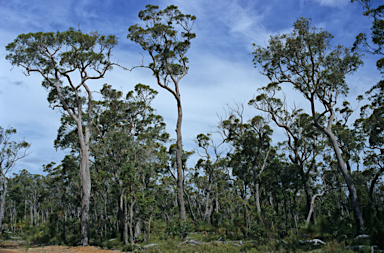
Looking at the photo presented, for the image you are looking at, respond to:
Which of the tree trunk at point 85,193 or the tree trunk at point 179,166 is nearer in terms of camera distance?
the tree trunk at point 179,166

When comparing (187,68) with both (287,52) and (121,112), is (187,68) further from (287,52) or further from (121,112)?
(121,112)

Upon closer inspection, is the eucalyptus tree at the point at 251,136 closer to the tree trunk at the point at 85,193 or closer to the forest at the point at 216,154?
the forest at the point at 216,154

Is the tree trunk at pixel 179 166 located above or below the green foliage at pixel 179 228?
above

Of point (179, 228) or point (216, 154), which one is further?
point (216, 154)

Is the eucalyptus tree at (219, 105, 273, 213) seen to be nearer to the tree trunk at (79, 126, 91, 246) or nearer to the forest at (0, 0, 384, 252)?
the forest at (0, 0, 384, 252)

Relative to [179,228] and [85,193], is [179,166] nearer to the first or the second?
[179,228]

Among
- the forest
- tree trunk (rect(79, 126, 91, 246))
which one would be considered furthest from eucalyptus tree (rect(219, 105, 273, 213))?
A: tree trunk (rect(79, 126, 91, 246))

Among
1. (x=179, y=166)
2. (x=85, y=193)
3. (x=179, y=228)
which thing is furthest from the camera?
(x=85, y=193)

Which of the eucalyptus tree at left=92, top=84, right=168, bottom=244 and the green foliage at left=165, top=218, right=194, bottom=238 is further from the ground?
the eucalyptus tree at left=92, top=84, right=168, bottom=244

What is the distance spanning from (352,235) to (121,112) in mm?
18784

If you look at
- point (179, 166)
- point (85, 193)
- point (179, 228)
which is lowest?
point (179, 228)

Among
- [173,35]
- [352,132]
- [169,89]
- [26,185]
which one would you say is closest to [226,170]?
[352,132]

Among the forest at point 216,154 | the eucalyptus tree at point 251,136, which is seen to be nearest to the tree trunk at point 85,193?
the forest at point 216,154

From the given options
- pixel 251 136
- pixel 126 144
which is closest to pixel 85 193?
pixel 126 144
